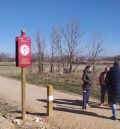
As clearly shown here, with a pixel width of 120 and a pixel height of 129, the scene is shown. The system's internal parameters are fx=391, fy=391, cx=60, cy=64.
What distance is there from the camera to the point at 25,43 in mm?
11953

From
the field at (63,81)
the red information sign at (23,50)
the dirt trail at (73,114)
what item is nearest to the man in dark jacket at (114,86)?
the dirt trail at (73,114)

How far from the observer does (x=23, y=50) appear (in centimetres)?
1198

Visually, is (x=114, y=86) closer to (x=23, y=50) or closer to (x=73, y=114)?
(x=73, y=114)

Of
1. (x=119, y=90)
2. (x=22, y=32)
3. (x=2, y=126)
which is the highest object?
(x=22, y=32)

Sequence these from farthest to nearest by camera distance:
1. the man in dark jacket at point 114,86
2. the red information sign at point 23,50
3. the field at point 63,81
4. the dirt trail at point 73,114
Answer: the field at point 63,81 → the man in dark jacket at point 114,86 → the red information sign at point 23,50 → the dirt trail at point 73,114

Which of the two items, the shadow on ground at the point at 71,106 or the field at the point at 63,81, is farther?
the field at the point at 63,81

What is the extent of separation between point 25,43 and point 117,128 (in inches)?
148

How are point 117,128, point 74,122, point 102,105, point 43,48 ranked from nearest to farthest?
point 117,128
point 74,122
point 102,105
point 43,48

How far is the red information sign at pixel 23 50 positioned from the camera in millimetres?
11883

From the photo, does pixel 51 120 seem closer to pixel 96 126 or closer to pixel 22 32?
pixel 96 126

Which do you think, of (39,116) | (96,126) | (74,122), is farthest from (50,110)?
(96,126)

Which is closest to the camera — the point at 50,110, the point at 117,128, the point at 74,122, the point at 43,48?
the point at 117,128

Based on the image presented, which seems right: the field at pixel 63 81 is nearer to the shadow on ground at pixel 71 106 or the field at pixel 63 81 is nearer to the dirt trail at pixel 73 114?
the shadow on ground at pixel 71 106

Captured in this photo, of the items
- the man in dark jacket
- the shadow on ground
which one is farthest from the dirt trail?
the man in dark jacket
